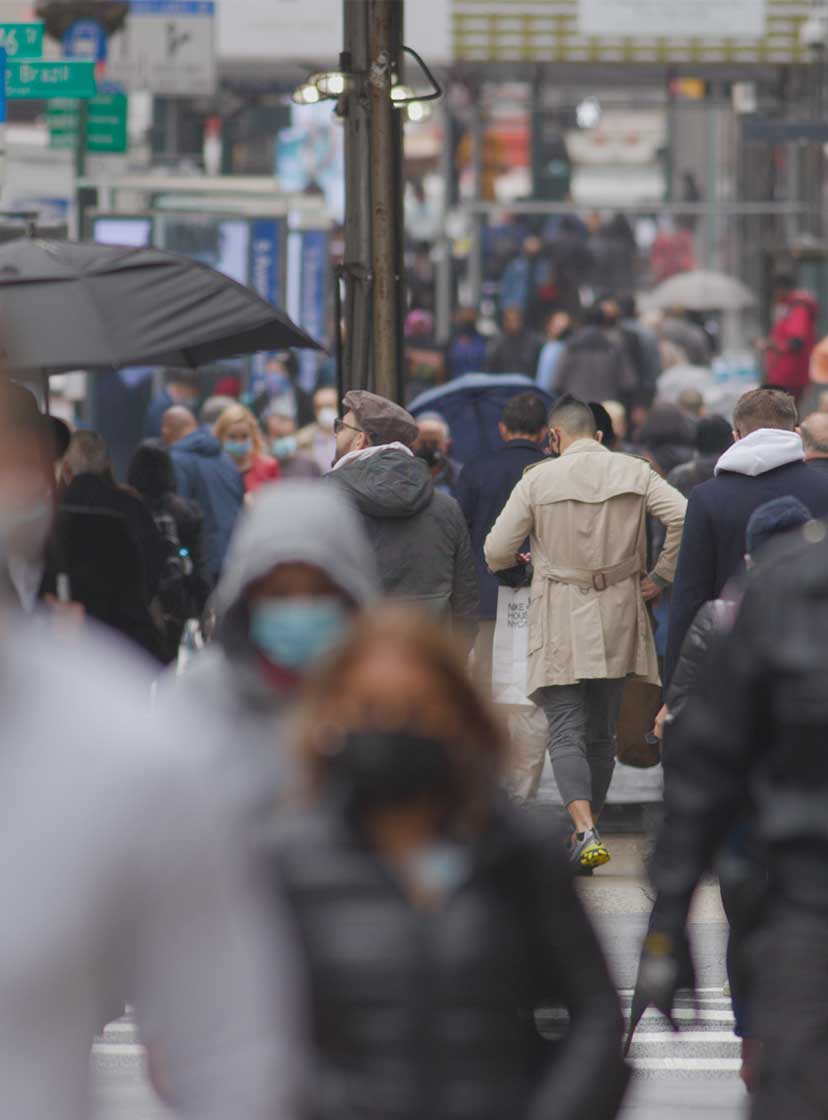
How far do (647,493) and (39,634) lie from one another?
7269 millimetres

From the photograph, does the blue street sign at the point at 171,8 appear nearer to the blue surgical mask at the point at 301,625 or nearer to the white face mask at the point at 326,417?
the white face mask at the point at 326,417

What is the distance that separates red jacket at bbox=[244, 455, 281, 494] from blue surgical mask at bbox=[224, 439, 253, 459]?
0.13 m

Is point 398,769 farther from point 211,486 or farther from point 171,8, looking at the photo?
point 171,8

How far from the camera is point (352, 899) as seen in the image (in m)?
2.89

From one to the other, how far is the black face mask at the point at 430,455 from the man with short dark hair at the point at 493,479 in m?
1.61

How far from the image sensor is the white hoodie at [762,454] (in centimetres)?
833

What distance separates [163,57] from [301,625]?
728 inches

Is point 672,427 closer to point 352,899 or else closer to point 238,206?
point 238,206

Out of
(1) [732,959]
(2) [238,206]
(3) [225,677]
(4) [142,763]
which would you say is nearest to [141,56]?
(2) [238,206]

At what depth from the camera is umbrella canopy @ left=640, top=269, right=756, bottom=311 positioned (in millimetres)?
25844

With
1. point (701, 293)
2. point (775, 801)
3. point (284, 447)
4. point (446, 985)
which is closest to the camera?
point (446, 985)

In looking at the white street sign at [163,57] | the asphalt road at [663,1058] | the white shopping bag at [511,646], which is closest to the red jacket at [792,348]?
the white street sign at [163,57]

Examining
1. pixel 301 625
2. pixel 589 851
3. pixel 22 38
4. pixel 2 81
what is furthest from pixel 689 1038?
pixel 22 38

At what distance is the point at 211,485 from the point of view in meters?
14.3
